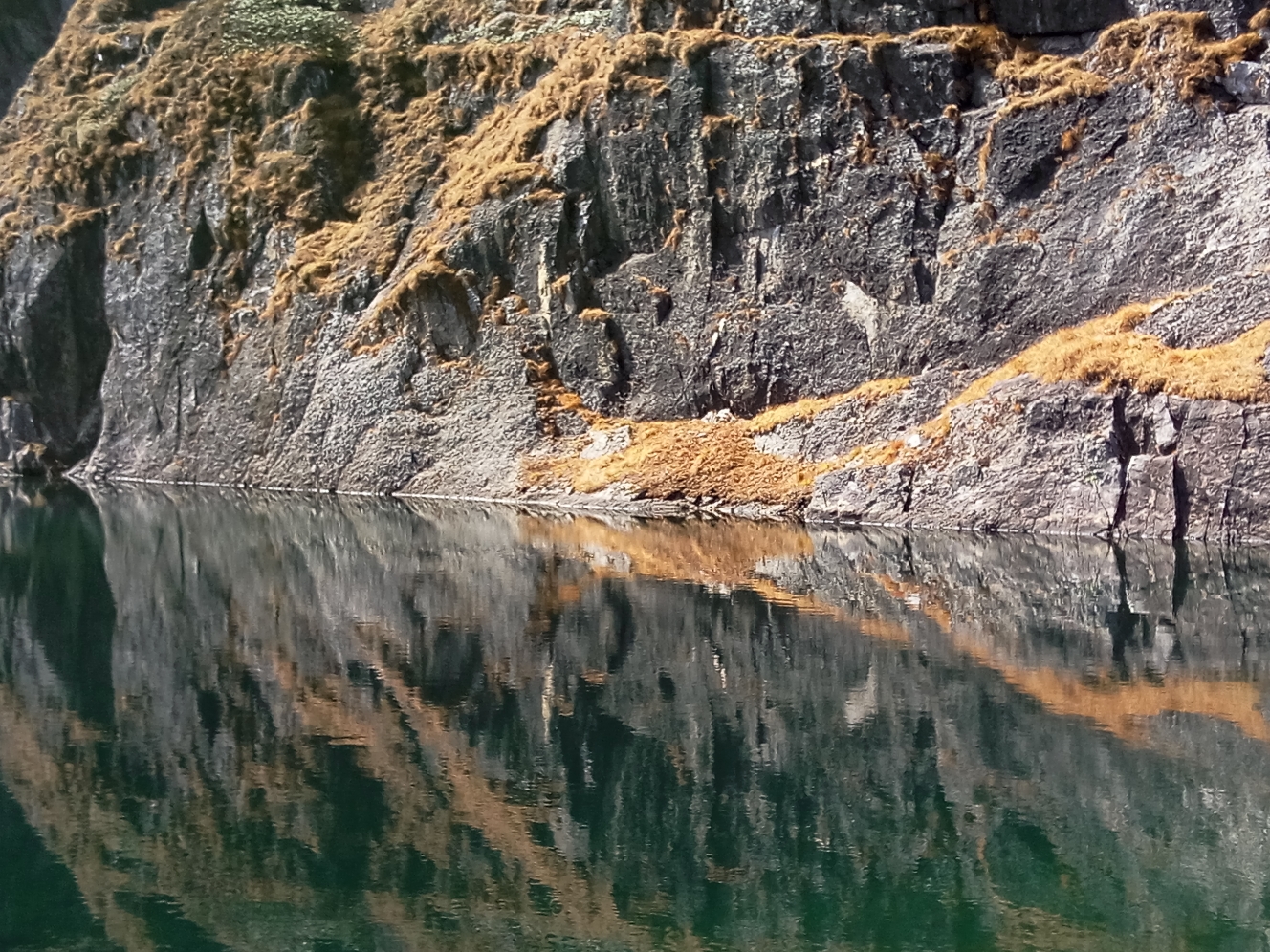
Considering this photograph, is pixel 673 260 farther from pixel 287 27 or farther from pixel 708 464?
pixel 287 27

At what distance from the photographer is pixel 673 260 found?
48719 millimetres

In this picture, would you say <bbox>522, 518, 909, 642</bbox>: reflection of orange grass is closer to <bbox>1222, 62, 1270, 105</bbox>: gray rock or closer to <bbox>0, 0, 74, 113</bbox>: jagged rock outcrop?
<bbox>1222, 62, 1270, 105</bbox>: gray rock

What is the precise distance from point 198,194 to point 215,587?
41.6 metres

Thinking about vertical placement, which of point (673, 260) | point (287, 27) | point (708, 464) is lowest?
point (708, 464)

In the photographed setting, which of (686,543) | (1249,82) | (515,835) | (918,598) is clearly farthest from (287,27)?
(515,835)

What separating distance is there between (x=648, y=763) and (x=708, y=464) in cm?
2979

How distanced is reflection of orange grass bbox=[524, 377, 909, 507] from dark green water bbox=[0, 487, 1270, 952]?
1439 cm

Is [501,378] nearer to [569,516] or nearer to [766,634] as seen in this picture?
[569,516]

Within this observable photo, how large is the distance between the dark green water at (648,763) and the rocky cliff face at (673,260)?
9331 mm

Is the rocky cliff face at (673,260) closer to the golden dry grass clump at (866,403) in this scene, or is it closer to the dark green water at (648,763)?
the golden dry grass clump at (866,403)

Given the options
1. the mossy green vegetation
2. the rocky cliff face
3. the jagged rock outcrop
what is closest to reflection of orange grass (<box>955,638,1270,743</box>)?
the rocky cliff face

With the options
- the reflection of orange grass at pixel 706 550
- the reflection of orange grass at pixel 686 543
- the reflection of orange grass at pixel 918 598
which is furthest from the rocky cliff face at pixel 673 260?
the reflection of orange grass at pixel 918 598

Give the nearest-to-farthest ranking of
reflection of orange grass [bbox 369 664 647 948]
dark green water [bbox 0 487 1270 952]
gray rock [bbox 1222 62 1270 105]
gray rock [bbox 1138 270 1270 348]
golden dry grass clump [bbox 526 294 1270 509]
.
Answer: reflection of orange grass [bbox 369 664 647 948], dark green water [bbox 0 487 1270 952], golden dry grass clump [bbox 526 294 1270 509], gray rock [bbox 1138 270 1270 348], gray rock [bbox 1222 62 1270 105]

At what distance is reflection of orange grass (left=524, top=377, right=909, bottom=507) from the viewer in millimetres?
41562
